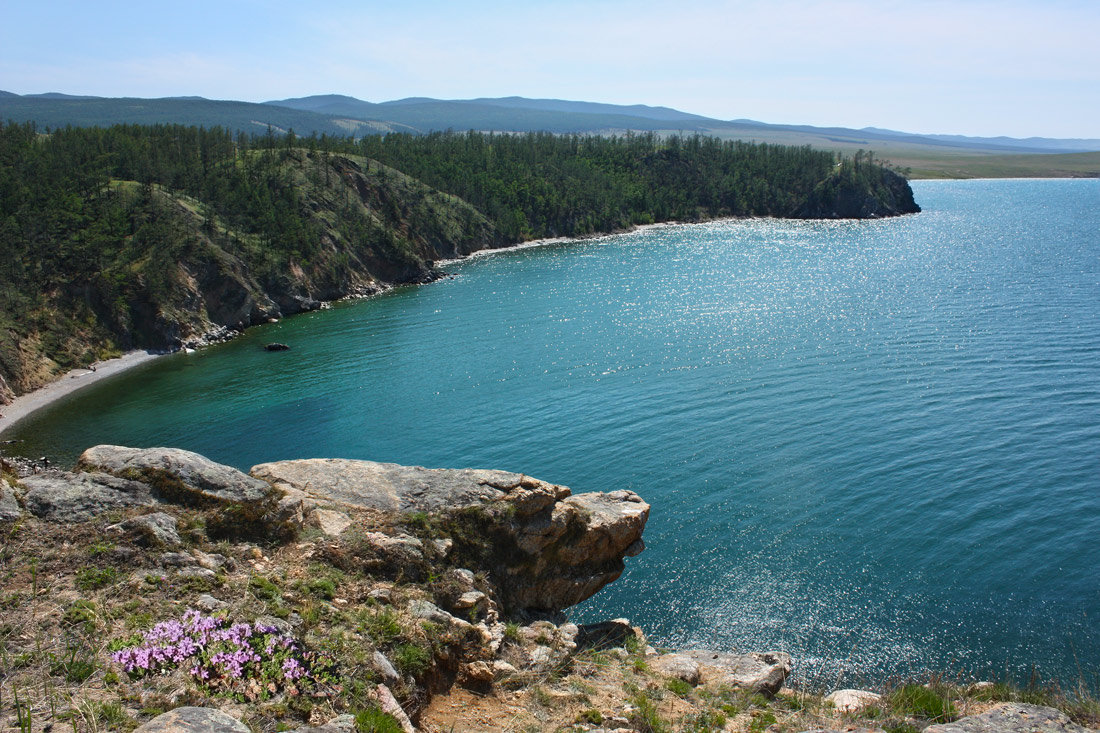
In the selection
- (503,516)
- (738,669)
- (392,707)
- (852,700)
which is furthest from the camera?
(503,516)

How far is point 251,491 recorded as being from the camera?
1571 centimetres

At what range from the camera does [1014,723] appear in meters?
11.1

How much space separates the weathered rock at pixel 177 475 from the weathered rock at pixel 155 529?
4.36 ft

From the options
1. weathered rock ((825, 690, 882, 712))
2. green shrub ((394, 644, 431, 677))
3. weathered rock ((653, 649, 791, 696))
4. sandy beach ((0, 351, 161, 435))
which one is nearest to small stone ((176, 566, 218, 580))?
green shrub ((394, 644, 431, 677))

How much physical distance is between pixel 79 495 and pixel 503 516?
30.9 ft

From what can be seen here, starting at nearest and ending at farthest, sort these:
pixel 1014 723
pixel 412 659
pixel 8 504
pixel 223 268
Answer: pixel 1014 723
pixel 412 659
pixel 8 504
pixel 223 268

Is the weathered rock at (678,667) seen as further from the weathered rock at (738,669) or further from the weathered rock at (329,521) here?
the weathered rock at (329,521)

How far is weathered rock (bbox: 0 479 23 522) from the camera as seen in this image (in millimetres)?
12930

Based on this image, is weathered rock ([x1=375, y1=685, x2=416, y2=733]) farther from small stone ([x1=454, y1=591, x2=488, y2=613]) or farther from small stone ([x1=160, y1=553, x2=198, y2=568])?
small stone ([x1=160, y1=553, x2=198, y2=568])

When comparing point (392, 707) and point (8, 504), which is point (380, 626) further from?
point (8, 504)

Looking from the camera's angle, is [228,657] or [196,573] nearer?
[228,657]

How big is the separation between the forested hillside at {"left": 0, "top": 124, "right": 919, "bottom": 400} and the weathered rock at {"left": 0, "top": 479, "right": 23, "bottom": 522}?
169 feet

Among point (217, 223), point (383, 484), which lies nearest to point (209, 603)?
point (383, 484)

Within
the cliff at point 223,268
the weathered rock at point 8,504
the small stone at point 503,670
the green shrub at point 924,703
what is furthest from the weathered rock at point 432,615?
the cliff at point 223,268
